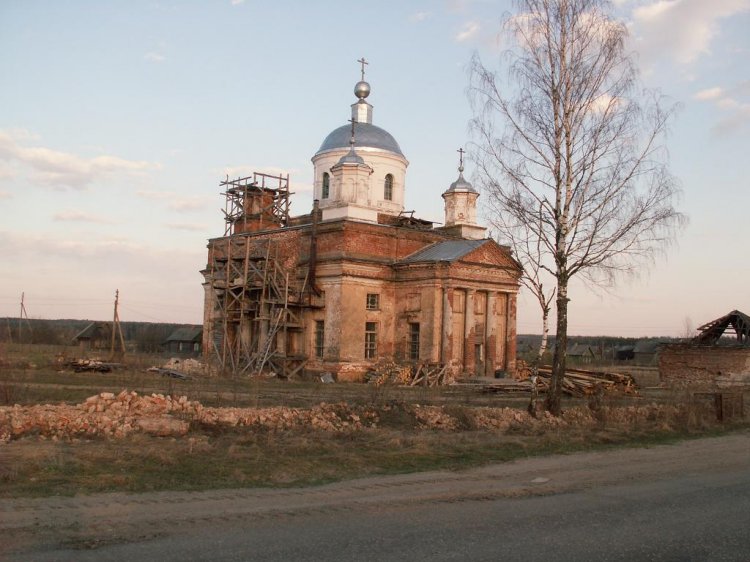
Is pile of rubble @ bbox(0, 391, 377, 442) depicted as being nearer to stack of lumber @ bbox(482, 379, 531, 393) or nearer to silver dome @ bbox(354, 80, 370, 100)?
stack of lumber @ bbox(482, 379, 531, 393)

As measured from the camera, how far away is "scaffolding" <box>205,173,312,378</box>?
31469 millimetres

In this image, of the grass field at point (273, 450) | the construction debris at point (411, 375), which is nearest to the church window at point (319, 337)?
the construction debris at point (411, 375)

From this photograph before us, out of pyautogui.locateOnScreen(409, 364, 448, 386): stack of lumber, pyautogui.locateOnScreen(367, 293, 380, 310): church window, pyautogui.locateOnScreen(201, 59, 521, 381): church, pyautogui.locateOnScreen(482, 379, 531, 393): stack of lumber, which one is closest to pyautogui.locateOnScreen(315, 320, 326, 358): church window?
pyautogui.locateOnScreen(201, 59, 521, 381): church

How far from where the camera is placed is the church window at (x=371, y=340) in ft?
104

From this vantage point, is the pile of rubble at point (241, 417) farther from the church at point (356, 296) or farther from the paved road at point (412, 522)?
the church at point (356, 296)

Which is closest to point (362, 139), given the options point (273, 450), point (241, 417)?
point (241, 417)

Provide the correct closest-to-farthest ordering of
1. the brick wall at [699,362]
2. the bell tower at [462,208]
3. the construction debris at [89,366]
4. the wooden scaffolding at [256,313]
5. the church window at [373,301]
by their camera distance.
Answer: the construction debris at [89,366], the brick wall at [699,362], the wooden scaffolding at [256,313], the church window at [373,301], the bell tower at [462,208]

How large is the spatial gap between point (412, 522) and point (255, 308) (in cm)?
2603

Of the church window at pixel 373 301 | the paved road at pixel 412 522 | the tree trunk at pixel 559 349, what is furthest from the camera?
the church window at pixel 373 301

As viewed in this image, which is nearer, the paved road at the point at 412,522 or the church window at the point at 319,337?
the paved road at the point at 412,522

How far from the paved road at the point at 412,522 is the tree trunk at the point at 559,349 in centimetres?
601

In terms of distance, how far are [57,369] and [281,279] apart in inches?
374

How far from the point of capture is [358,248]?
102 feet

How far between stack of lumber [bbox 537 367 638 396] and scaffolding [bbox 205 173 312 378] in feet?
Result: 33.7
